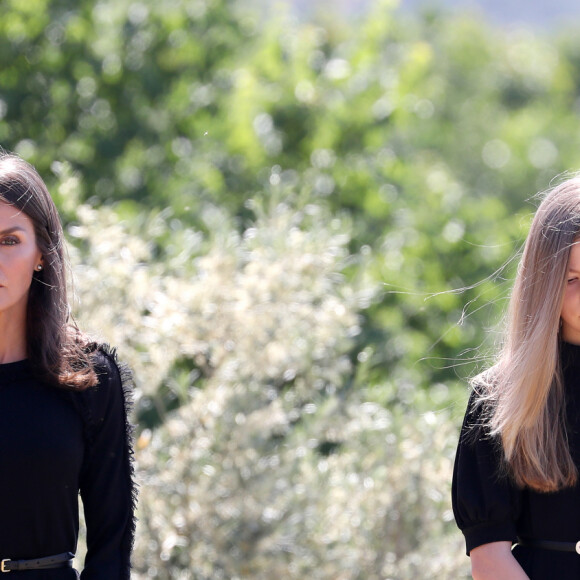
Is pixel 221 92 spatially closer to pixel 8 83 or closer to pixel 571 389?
pixel 8 83

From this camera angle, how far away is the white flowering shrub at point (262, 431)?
3348mm

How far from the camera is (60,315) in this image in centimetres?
228

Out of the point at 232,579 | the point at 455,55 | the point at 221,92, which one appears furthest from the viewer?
the point at 455,55

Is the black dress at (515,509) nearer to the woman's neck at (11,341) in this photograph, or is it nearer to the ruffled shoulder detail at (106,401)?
the ruffled shoulder detail at (106,401)

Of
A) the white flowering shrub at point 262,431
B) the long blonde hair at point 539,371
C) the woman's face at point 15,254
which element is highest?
the woman's face at point 15,254

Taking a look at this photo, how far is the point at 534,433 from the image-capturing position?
207 cm

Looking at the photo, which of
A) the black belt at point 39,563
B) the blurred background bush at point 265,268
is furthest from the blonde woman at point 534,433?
the black belt at point 39,563

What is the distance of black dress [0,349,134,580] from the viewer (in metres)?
2.04

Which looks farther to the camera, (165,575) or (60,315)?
(165,575)

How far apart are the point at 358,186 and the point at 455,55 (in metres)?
21.4

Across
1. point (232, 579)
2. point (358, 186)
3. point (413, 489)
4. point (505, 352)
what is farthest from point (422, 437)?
point (358, 186)

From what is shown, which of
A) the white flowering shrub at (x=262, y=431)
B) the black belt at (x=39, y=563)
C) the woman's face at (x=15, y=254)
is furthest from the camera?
the white flowering shrub at (x=262, y=431)

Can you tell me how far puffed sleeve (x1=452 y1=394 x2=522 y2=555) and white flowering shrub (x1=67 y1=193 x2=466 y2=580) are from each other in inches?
50.2

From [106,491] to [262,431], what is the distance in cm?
124
